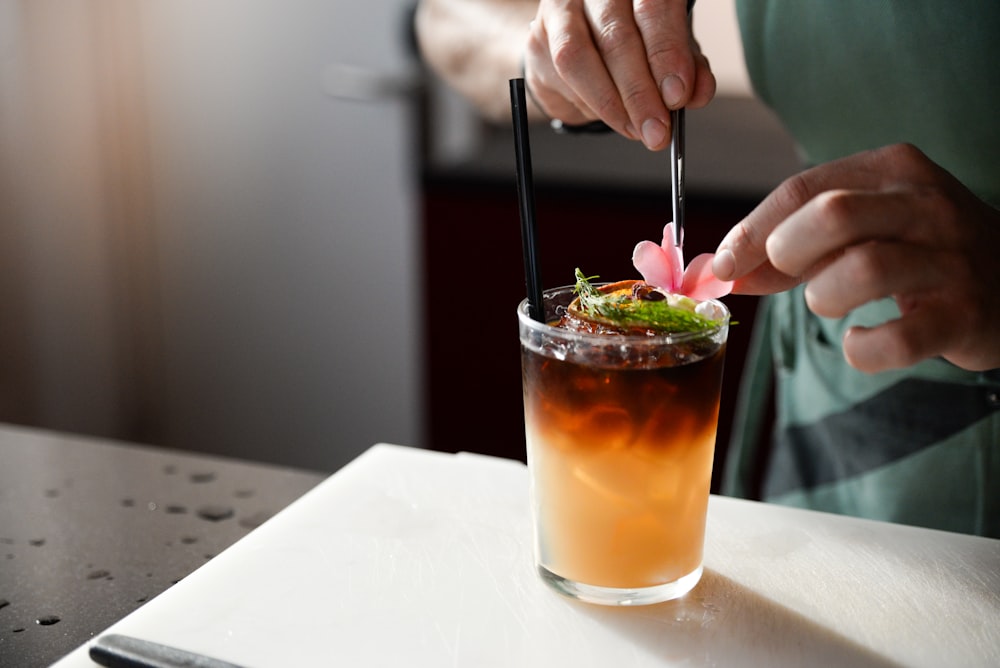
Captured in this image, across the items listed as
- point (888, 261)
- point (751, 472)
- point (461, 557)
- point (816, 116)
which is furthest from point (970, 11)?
point (461, 557)

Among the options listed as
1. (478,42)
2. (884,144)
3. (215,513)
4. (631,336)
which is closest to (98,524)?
(215,513)

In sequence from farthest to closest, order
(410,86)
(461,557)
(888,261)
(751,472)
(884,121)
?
(410,86)
(751,472)
(884,121)
(461,557)
(888,261)

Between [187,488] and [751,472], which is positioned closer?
[187,488]

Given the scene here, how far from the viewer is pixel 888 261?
0.68 m

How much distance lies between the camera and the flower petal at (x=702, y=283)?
792mm

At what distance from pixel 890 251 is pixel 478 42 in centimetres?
112

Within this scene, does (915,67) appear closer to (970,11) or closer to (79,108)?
(970,11)

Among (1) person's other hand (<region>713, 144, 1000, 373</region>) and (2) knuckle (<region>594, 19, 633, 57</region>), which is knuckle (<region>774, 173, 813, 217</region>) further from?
(2) knuckle (<region>594, 19, 633, 57</region>)

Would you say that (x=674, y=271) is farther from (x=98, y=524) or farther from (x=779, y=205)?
(x=98, y=524)

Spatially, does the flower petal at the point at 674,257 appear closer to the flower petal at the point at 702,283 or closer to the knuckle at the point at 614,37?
the flower petal at the point at 702,283

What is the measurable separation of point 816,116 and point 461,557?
2.20 feet

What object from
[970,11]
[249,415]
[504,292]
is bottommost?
[249,415]

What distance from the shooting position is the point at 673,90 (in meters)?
0.86

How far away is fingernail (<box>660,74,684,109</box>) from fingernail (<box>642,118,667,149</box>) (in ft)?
0.06
